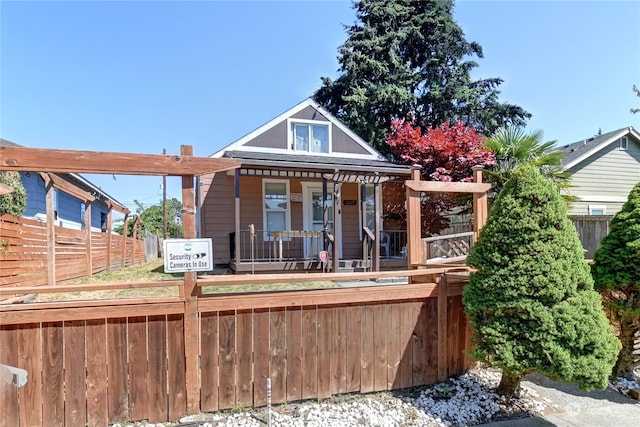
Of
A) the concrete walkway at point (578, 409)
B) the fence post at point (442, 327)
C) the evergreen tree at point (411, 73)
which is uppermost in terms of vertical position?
the evergreen tree at point (411, 73)

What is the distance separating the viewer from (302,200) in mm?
10984

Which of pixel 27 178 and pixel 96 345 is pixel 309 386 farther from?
pixel 27 178

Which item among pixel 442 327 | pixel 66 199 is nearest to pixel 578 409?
pixel 442 327

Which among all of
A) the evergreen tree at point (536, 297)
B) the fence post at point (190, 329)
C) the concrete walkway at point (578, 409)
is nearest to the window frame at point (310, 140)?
the fence post at point (190, 329)

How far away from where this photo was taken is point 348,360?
11.6 ft

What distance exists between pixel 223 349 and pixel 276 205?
7736 mm

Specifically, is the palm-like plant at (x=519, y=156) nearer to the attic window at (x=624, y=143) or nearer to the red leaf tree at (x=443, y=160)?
the red leaf tree at (x=443, y=160)

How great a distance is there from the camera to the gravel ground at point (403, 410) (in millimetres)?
3080

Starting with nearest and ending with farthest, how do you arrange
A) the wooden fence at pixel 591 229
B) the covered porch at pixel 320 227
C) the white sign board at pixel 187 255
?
the white sign board at pixel 187 255
the covered porch at pixel 320 227
the wooden fence at pixel 591 229

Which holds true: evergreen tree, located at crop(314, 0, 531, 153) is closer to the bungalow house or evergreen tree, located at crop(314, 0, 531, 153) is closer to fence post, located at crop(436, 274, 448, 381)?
the bungalow house

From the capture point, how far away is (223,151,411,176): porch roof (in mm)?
9205

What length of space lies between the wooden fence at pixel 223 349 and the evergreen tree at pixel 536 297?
0.65 m

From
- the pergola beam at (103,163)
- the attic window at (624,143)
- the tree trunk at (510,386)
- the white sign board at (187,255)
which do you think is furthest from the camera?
the attic window at (624,143)

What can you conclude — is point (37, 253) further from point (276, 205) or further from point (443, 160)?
point (443, 160)
